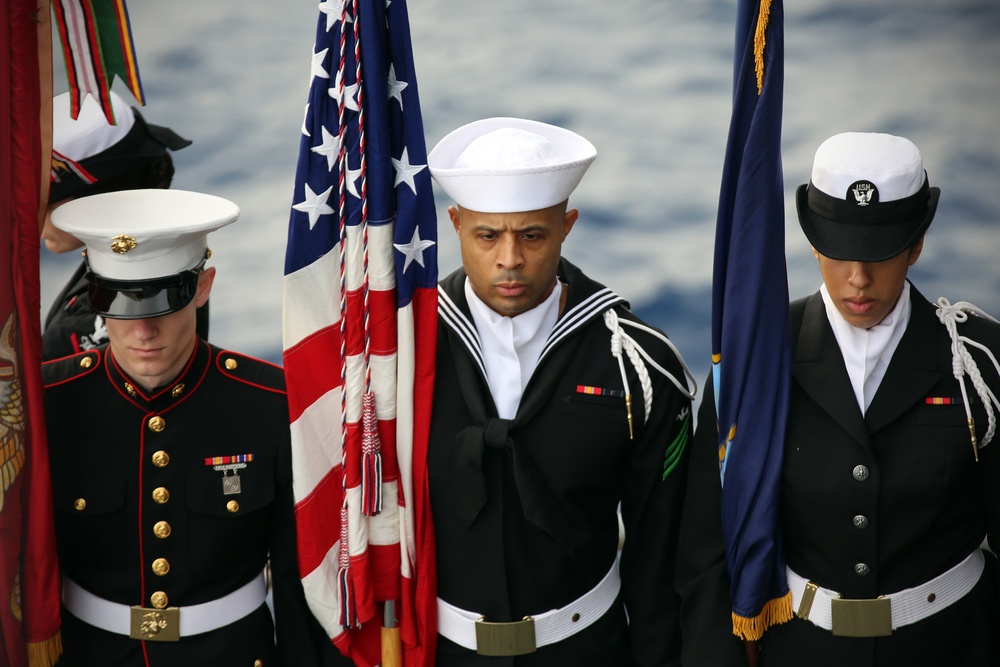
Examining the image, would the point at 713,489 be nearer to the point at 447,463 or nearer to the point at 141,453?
the point at 447,463

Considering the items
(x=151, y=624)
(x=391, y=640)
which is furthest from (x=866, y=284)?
(x=151, y=624)

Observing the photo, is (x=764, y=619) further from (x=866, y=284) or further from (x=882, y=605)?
(x=866, y=284)

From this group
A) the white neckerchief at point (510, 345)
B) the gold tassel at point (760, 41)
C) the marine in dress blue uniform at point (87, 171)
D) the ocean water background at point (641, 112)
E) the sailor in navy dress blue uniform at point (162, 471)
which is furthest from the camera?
the ocean water background at point (641, 112)

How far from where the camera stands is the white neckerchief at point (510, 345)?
122 inches

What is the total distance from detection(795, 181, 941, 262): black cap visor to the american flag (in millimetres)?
962

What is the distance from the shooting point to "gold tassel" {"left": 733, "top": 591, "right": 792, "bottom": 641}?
9.63 ft

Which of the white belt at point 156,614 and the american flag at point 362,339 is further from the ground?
the american flag at point 362,339

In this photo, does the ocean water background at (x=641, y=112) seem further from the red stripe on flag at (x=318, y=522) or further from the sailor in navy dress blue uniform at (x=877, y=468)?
the red stripe on flag at (x=318, y=522)

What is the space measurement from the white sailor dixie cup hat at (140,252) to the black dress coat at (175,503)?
0.24m

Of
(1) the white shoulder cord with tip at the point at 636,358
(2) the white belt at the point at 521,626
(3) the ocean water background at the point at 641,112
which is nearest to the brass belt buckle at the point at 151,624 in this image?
(2) the white belt at the point at 521,626

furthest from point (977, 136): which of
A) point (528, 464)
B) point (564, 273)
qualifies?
point (528, 464)

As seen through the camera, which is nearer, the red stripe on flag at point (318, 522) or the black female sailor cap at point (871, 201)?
the black female sailor cap at point (871, 201)

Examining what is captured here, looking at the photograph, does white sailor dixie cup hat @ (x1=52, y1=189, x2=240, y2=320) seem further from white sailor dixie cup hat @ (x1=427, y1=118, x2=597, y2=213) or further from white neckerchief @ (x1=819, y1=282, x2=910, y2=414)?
white neckerchief @ (x1=819, y1=282, x2=910, y2=414)

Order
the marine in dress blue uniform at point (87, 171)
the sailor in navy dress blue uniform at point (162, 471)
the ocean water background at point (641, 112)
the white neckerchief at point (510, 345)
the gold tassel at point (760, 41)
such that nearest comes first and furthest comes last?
the gold tassel at point (760, 41) < the sailor in navy dress blue uniform at point (162, 471) < the white neckerchief at point (510, 345) < the marine in dress blue uniform at point (87, 171) < the ocean water background at point (641, 112)
